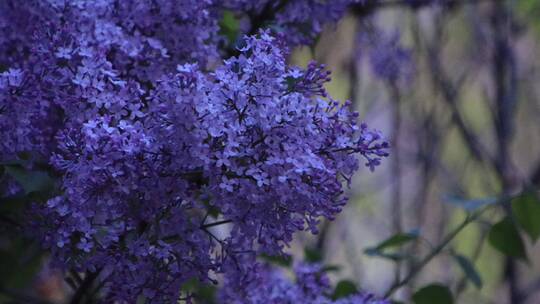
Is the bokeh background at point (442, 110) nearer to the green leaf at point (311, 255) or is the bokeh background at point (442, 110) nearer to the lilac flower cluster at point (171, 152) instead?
the green leaf at point (311, 255)

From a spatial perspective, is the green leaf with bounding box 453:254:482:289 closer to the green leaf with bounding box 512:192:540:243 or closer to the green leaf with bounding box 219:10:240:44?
the green leaf with bounding box 512:192:540:243

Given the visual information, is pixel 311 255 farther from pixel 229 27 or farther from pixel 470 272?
pixel 229 27

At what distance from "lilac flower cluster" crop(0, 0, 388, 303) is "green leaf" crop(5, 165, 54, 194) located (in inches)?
1.0

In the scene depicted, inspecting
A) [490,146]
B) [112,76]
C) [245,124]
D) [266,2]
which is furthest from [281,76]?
[490,146]

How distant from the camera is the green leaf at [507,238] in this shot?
1280mm

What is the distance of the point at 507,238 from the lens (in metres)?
1.29

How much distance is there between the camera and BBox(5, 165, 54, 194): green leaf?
3.29ft

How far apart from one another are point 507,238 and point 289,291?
0.36 m

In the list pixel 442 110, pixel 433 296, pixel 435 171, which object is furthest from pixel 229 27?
pixel 442 110

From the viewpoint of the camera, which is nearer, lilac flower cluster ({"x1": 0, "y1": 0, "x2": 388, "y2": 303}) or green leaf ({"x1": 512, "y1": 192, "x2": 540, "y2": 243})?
lilac flower cluster ({"x1": 0, "y1": 0, "x2": 388, "y2": 303})

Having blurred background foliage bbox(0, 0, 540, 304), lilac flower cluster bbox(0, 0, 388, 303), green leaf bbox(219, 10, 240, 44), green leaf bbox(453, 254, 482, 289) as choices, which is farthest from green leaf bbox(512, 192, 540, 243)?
green leaf bbox(219, 10, 240, 44)

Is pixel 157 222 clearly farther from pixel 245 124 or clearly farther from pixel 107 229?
pixel 245 124

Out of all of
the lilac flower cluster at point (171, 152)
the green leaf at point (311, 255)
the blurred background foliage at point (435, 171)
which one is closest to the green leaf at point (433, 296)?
the blurred background foliage at point (435, 171)

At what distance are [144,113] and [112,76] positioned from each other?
0.07 metres
